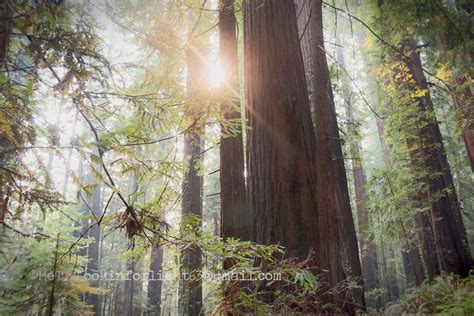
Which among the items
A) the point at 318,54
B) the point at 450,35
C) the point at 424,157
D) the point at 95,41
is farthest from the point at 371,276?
the point at 95,41

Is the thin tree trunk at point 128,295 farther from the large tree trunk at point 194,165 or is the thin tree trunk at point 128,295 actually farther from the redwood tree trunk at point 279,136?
the redwood tree trunk at point 279,136

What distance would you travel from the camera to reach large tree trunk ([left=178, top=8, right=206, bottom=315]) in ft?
10.4

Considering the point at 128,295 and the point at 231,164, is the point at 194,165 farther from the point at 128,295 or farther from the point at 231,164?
the point at 128,295

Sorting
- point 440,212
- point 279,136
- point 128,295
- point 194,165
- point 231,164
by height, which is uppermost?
point 194,165

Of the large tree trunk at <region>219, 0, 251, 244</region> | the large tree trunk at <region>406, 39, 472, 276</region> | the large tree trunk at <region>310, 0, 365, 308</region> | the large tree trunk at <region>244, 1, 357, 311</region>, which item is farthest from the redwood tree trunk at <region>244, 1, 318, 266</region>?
the large tree trunk at <region>406, 39, 472, 276</region>

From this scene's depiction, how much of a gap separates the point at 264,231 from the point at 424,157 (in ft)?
20.5

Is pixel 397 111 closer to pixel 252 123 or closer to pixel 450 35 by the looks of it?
pixel 450 35

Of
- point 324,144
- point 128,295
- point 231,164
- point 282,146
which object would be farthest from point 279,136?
point 128,295

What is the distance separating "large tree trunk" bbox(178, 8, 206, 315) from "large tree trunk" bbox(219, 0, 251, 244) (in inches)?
14.6

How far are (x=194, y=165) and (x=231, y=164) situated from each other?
1.66 m

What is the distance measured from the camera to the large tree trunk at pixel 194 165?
3.17 m

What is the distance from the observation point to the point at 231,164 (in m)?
4.93

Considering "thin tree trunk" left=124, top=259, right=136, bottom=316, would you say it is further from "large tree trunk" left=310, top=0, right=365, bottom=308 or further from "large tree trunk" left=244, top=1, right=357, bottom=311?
"large tree trunk" left=310, top=0, right=365, bottom=308

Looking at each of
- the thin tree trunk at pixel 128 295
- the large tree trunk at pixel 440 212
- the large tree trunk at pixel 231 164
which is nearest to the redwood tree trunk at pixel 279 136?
the large tree trunk at pixel 231 164
